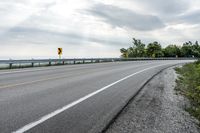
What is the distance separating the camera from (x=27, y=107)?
21.1ft

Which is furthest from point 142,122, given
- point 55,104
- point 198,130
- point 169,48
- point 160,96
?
point 169,48

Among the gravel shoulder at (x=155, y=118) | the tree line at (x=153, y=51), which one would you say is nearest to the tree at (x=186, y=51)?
the tree line at (x=153, y=51)

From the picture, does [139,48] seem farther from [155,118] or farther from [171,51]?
[155,118]

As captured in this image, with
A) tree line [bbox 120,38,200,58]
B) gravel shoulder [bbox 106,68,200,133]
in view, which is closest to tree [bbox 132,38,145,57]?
tree line [bbox 120,38,200,58]

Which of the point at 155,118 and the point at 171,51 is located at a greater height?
the point at 171,51

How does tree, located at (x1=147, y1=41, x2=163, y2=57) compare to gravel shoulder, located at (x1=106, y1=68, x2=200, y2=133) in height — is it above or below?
above

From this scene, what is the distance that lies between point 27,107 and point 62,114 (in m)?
1.12

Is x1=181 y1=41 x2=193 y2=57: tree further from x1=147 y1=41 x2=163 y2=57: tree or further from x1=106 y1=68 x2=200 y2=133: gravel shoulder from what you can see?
x1=106 y1=68 x2=200 y2=133: gravel shoulder

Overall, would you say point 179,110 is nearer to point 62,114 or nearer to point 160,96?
point 160,96

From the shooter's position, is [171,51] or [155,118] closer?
[155,118]

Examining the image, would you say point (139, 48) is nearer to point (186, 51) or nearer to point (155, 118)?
point (186, 51)

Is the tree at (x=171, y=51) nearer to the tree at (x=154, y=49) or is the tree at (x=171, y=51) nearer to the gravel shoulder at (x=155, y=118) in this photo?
the tree at (x=154, y=49)

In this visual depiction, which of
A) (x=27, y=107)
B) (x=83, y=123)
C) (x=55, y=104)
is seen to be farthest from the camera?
(x=55, y=104)

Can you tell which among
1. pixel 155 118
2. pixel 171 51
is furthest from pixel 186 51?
pixel 155 118
